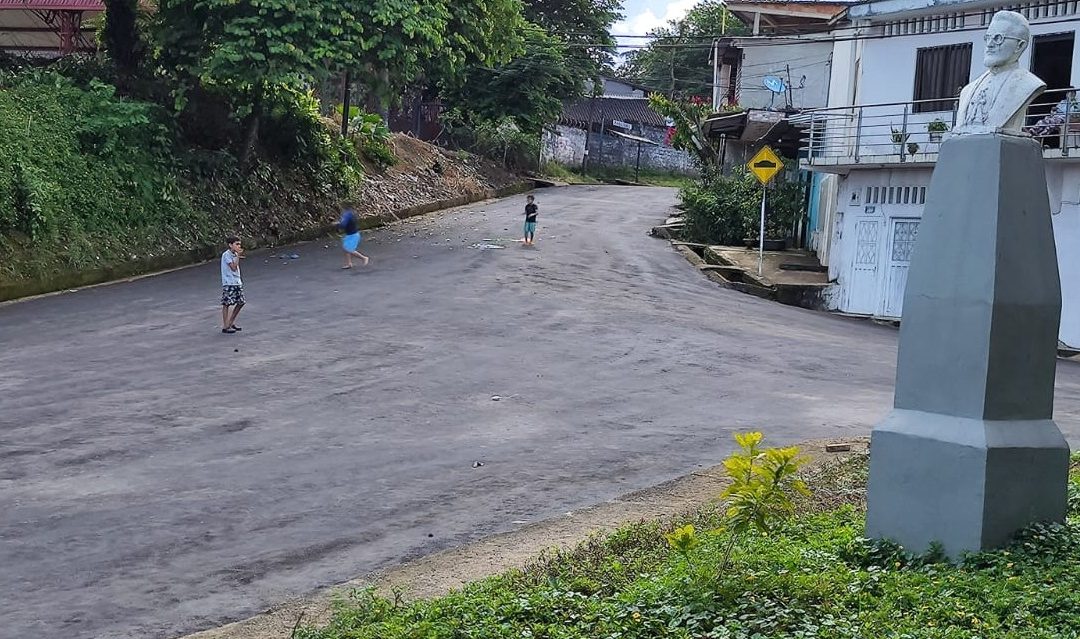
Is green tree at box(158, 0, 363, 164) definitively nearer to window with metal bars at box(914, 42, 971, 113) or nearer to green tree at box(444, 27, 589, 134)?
window with metal bars at box(914, 42, 971, 113)

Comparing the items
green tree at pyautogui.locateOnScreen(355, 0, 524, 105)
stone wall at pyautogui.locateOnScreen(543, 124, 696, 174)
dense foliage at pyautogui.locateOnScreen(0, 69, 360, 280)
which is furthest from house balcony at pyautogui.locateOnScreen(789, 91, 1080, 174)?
stone wall at pyautogui.locateOnScreen(543, 124, 696, 174)

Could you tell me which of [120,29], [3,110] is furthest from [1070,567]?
[120,29]

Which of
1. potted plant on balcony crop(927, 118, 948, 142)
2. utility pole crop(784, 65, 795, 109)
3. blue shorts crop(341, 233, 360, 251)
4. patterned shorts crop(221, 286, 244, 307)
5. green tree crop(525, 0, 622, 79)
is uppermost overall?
green tree crop(525, 0, 622, 79)

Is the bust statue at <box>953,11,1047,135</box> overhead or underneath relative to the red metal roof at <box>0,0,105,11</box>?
underneath

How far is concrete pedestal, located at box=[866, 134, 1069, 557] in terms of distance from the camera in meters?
6.43

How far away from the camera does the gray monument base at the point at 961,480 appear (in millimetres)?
6352

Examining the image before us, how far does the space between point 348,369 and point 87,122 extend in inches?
399

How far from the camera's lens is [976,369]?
256 inches

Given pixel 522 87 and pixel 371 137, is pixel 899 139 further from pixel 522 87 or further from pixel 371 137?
pixel 522 87

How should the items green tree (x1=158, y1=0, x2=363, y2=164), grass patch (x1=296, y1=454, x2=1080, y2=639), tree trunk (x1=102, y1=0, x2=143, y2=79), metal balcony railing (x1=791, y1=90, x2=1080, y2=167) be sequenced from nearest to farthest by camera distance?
grass patch (x1=296, y1=454, x2=1080, y2=639)
metal balcony railing (x1=791, y1=90, x2=1080, y2=167)
green tree (x1=158, y1=0, x2=363, y2=164)
tree trunk (x1=102, y1=0, x2=143, y2=79)

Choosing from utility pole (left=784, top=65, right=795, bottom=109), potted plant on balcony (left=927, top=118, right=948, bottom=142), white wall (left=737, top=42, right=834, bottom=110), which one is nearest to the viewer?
potted plant on balcony (left=927, top=118, right=948, bottom=142)

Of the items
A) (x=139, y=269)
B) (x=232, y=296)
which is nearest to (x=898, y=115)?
(x=232, y=296)

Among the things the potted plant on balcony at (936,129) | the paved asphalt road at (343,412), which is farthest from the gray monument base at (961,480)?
the potted plant on balcony at (936,129)

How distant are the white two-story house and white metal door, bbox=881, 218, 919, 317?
0.07ft
